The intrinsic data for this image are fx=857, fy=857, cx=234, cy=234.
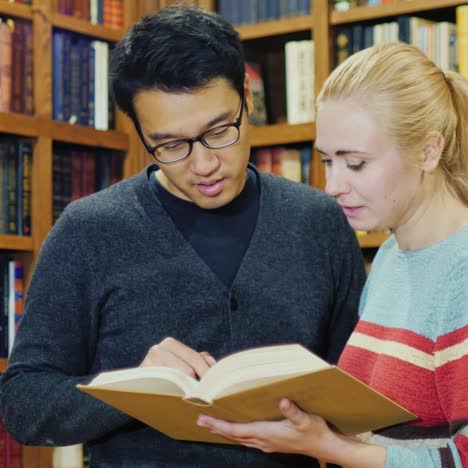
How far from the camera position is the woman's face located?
1317 mm

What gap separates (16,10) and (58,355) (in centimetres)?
140

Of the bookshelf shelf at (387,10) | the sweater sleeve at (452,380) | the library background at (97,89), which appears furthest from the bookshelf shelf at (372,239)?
the sweater sleeve at (452,380)

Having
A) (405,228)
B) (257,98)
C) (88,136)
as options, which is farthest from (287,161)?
(405,228)

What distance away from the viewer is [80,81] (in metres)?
2.76

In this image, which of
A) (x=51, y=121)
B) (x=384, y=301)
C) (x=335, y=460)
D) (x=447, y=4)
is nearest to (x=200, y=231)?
(x=384, y=301)

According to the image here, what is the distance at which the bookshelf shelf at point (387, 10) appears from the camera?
2.54m

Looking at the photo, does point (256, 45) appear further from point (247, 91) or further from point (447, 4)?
point (247, 91)

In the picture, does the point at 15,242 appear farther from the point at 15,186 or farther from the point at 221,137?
the point at 221,137

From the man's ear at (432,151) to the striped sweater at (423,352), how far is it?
113 mm

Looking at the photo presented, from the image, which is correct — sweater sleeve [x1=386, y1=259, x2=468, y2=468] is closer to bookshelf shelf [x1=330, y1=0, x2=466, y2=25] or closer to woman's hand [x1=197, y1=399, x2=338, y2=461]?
woman's hand [x1=197, y1=399, x2=338, y2=461]

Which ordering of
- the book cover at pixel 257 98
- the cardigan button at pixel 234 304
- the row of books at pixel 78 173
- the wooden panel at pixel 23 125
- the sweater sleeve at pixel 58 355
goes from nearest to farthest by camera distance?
the sweater sleeve at pixel 58 355
the cardigan button at pixel 234 304
the wooden panel at pixel 23 125
the row of books at pixel 78 173
the book cover at pixel 257 98

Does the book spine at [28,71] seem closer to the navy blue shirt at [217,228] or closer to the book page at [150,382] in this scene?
the navy blue shirt at [217,228]

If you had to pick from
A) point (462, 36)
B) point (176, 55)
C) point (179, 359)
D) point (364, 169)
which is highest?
point (462, 36)

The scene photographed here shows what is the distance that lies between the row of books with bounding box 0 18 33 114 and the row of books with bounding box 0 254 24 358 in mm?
462
